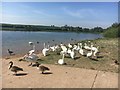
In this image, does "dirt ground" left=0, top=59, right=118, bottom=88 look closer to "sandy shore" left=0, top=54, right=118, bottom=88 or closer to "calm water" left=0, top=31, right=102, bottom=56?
"sandy shore" left=0, top=54, right=118, bottom=88

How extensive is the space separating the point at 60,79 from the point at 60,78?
0.17m

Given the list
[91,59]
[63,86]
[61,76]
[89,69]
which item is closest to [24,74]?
[61,76]

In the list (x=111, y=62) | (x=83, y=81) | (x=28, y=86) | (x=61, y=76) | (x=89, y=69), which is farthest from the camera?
(x=111, y=62)

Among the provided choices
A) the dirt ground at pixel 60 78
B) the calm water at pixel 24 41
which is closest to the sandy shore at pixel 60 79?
the dirt ground at pixel 60 78

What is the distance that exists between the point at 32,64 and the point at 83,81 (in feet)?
13.8

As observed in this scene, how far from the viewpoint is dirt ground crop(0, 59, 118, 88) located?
10.1 meters

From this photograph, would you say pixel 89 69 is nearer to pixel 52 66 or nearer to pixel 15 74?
pixel 52 66

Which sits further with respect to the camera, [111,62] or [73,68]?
[111,62]

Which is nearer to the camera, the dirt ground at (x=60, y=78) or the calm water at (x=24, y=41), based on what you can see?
the dirt ground at (x=60, y=78)

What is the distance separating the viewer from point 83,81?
10.7m

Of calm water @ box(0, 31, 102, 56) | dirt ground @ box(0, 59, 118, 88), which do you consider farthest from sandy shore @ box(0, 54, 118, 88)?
calm water @ box(0, 31, 102, 56)

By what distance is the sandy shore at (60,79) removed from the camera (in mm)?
10117

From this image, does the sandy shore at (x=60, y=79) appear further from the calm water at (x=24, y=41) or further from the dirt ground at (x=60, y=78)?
the calm water at (x=24, y=41)

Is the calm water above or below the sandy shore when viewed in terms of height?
above
